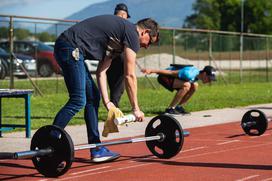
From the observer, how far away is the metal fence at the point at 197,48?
19078mm

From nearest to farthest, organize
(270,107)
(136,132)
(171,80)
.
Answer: (136,132), (171,80), (270,107)

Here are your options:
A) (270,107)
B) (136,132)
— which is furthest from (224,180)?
(270,107)

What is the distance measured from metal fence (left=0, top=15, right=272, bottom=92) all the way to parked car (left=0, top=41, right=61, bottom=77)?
0.57 ft

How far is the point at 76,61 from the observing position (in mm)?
7273

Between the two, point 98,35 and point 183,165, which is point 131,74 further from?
point 183,165

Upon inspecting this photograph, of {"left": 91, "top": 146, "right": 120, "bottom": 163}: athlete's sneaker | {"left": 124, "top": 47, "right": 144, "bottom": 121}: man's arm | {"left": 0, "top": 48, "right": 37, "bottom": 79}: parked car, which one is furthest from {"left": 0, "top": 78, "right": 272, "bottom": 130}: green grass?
{"left": 124, "top": 47, "right": 144, "bottom": 121}: man's arm

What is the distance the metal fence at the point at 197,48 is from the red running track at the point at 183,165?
29.9 feet

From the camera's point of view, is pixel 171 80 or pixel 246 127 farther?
pixel 171 80

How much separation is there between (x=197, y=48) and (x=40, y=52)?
6450 mm

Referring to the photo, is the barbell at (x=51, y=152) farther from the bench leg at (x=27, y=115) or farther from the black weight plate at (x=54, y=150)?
the bench leg at (x=27, y=115)

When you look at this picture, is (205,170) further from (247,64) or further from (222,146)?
(247,64)

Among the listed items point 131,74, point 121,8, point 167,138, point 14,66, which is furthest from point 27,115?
point 14,66

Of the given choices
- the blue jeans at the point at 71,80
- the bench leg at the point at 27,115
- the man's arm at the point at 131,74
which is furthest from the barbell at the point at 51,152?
the bench leg at the point at 27,115

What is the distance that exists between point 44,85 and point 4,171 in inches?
508
